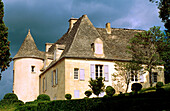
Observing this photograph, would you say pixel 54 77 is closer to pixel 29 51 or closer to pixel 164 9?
pixel 29 51

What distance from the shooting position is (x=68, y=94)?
1120 inches

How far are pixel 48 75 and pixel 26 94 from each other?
15.7 ft

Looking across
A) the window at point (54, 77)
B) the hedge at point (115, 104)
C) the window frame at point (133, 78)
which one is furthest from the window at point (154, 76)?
the hedge at point (115, 104)

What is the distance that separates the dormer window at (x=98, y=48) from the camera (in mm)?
31928

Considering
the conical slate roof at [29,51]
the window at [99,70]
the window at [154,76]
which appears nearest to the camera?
the window at [99,70]

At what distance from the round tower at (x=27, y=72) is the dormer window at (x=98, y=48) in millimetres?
11439

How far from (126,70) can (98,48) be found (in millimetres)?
3952

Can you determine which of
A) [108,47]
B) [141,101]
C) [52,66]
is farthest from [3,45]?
[141,101]

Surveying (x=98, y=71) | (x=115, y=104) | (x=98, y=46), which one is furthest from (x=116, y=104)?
(x=98, y=46)

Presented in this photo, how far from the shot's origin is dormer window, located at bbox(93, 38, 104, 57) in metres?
31.9

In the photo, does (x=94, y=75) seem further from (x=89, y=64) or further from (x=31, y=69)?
(x=31, y=69)

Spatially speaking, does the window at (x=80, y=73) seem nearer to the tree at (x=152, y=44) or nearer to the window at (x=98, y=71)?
the window at (x=98, y=71)

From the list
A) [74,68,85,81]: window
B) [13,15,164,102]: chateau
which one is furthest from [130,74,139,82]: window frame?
[74,68,85,81]: window

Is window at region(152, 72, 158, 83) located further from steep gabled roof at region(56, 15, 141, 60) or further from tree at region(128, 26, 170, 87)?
tree at region(128, 26, 170, 87)
